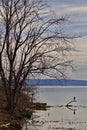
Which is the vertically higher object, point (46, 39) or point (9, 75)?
point (46, 39)

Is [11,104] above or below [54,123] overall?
above

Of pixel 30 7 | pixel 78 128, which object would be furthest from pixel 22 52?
pixel 78 128

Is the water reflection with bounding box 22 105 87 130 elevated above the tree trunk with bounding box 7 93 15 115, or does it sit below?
below

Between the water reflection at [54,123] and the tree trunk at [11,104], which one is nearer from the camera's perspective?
the water reflection at [54,123]

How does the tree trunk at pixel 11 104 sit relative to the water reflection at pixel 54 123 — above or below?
above

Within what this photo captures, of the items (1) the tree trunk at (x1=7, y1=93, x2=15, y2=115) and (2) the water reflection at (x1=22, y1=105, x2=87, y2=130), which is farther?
(1) the tree trunk at (x1=7, y1=93, x2=15, y2=115)

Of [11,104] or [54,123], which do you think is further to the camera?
[54,123]

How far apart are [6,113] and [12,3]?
960cm

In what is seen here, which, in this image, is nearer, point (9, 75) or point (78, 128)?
point (78, 128)

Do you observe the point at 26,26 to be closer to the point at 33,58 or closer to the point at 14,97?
the point at 33,58

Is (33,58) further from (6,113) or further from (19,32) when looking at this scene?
(6,113)

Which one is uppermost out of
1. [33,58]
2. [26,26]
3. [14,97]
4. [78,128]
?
[26,26]

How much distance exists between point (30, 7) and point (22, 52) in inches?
158

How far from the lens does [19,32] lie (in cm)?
3750
